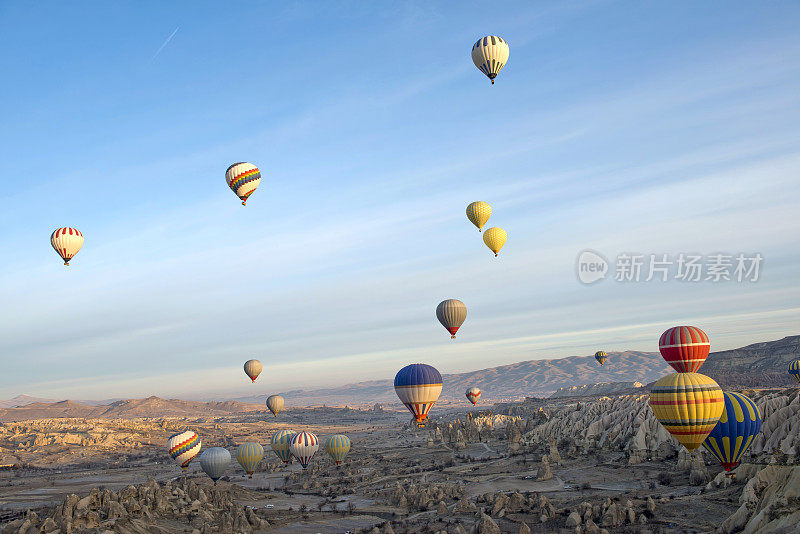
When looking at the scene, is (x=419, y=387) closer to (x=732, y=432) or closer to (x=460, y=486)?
(x=460, y=486)

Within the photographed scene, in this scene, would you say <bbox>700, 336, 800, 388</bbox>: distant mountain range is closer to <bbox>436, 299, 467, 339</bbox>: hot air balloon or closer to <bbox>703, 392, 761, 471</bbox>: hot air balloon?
<bbox>436, 299, 467, 339</bbox>: hot air balloon

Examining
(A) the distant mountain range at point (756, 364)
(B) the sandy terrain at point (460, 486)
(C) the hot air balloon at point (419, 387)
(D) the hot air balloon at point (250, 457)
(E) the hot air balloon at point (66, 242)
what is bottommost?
(B) the sandy terrain at point (460, 486)

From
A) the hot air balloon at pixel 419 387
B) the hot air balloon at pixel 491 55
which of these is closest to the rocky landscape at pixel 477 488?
the hot air balloon at pixel 419 387

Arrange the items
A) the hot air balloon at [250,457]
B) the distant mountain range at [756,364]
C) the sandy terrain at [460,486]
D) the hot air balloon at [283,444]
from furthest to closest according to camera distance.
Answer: the distant mountain range at [756,364], the hot air balloon at [283,444], the hot air balloon at [250,457], the sandy terrain at [460,486]

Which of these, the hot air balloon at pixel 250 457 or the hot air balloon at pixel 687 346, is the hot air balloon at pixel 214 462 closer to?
the hot air balloon at pixel 250 457

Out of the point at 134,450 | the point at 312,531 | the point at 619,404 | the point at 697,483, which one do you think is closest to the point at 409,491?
the point at 312,531

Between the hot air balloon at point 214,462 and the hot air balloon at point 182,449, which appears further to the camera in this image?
the hot air balloon at point 182,449
